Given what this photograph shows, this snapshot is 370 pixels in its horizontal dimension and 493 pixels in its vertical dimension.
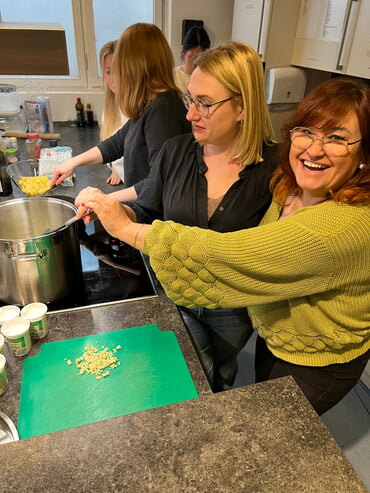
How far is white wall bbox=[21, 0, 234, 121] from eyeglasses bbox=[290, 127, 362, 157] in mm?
2320

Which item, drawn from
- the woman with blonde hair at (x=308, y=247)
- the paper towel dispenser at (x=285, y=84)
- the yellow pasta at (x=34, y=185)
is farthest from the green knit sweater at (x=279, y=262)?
the paper towel dispenser at (x=285, y=84)

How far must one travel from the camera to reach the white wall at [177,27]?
2711 mm

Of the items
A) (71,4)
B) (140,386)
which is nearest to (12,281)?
(140,386)

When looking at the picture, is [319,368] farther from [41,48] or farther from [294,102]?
[294,102]

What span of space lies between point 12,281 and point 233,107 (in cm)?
75

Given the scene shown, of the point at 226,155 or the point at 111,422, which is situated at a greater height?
the point at 226,155

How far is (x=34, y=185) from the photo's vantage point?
1.57m

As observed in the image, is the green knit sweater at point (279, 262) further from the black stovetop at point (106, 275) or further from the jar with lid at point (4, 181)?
the jar with lid at point (4, 181)

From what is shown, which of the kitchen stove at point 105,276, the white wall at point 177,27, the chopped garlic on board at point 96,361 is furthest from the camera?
the white wall at point 177,27

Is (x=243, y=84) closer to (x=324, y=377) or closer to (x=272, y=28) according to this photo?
(x=324, y=377)

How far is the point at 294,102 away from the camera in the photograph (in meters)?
2.46

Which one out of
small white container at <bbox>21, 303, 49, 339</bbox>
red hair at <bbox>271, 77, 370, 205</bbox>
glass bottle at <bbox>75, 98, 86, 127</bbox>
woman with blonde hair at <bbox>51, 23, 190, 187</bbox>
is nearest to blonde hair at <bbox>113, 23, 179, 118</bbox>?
woman with blonde hair at <bbox>51, 23, 190, 187</bbox>

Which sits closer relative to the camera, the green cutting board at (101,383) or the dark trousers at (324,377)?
the green cutting board at (101,383)

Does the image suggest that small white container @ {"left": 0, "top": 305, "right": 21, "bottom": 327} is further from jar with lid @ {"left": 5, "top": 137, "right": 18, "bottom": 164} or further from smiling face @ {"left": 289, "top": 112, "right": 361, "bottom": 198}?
jar with lid @ {"left": 5, "top": 137, "right": 18, "bottom": 164}
